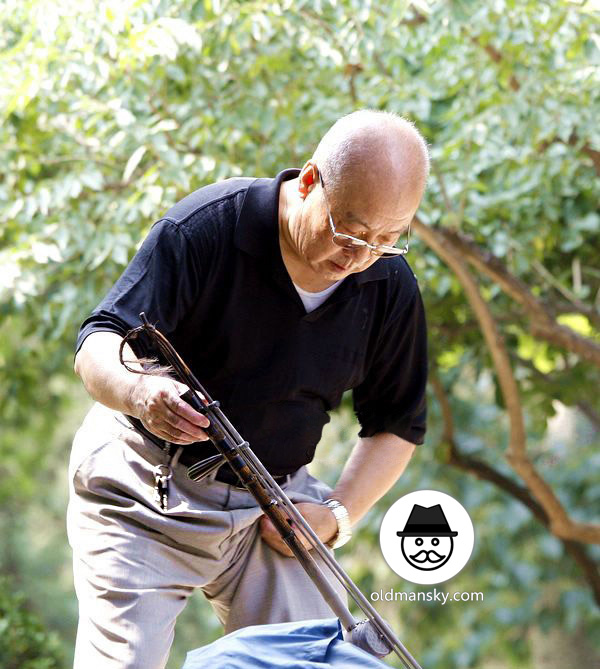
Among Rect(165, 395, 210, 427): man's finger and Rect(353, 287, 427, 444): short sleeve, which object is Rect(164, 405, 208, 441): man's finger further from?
Rect(353, 287, 427, 444): short sleeve

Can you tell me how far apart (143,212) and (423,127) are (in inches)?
46.7

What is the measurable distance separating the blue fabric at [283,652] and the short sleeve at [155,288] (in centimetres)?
62

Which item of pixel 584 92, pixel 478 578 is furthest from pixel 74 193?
pixel 478 578

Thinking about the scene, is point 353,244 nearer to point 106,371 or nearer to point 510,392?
point 106,371

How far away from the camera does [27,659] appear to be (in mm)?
4758

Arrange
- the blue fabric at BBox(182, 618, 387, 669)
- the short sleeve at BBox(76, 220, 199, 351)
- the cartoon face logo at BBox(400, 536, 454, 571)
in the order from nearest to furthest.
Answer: the blue fabric at BBox(182, 618, 387, 669) → the short sleeve at BBox(76, 220, 199, 351) → the cartoon face logo at BBox(400, 536, 454, 571)

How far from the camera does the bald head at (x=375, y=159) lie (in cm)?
206

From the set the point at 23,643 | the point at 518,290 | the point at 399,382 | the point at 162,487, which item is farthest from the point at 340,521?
the point at 23,643

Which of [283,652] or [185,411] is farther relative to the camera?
[185,411]

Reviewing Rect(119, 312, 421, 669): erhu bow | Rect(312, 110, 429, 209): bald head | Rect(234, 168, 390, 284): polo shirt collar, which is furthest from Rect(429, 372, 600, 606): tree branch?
Rect(119, 312, 421, 669): erhu bow

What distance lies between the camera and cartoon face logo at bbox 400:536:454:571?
2852 millimetres

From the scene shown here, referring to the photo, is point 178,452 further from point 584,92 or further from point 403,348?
point 584,92

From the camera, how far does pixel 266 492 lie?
1950 millimetres

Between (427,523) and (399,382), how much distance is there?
54cm
